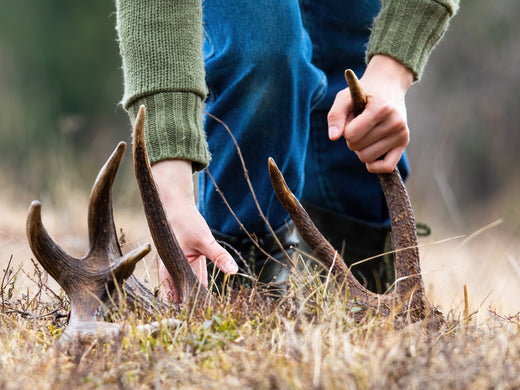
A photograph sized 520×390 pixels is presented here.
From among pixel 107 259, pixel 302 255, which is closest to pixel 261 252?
pixel 302 255

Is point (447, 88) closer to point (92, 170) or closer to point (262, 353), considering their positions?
point (92, 170)

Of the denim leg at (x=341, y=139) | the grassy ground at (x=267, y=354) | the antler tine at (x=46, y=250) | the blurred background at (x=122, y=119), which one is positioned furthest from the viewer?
the blurred background at (x=122, y=119)

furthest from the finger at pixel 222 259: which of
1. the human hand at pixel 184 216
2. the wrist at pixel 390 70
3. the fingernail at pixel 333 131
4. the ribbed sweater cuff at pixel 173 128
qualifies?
the wrist at pixel 390 70

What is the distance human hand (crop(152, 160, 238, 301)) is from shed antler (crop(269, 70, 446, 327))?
198 mm

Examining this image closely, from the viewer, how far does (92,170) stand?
7.56 metres

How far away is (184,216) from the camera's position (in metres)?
1.48

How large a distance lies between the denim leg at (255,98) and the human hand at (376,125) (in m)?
0.36

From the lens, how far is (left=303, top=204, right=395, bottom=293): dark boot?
2.25m

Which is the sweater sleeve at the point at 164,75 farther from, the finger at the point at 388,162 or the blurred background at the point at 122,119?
the blurred background at the point at 122,119

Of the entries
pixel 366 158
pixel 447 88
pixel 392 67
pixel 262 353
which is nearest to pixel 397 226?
pixel 366 158

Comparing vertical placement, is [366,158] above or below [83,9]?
below

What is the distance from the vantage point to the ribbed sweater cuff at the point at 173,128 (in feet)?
4.96

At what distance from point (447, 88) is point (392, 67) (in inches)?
309

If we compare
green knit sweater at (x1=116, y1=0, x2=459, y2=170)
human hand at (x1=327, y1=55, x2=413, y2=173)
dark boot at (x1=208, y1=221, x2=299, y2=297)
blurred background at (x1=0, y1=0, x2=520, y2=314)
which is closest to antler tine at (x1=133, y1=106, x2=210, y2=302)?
green knit sweater at (x1=116, y1=0, x2=459, y2=170)
